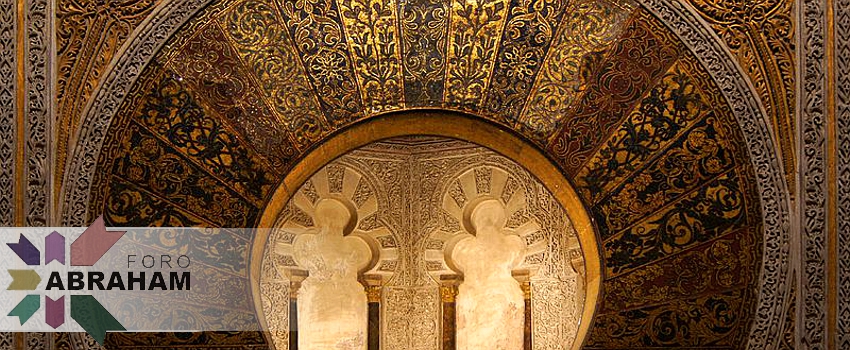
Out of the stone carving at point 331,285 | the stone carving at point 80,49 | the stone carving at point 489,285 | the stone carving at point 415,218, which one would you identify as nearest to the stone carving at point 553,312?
the stone carving at point 415,218

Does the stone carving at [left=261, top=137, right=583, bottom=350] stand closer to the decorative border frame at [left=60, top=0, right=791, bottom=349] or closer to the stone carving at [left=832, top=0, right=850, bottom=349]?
the decorative border frame at [left=60, top=0, right=791, bottom=349]

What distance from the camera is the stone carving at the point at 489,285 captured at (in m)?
8.34

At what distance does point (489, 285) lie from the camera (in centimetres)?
841

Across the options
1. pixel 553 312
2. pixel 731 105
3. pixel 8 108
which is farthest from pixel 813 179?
pixel 8 108

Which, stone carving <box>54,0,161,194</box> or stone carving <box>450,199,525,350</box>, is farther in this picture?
stone carving <box>450,199,525,350</box>

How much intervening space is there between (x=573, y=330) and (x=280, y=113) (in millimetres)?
2755

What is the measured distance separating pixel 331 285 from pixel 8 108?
319 cm

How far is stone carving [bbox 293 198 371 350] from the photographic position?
8.34 m

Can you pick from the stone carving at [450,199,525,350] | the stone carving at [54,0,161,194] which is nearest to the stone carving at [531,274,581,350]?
the stone carving at [450,199,525,350]

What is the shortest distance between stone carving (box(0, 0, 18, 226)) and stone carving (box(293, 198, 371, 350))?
2.87 m

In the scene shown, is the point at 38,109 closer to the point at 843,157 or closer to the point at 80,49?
the point at 80,49

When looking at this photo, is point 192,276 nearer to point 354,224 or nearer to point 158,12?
point 158,12

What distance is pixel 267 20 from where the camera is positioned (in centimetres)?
572

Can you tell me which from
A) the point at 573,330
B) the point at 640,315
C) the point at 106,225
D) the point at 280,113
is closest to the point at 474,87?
the point at 280,113
